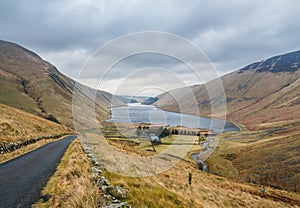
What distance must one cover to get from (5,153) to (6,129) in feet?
28.6

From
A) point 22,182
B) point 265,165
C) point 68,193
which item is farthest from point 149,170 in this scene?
point 265,165

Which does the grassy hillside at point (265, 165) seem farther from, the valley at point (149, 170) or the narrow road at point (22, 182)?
the narrow road at point (22, 182)

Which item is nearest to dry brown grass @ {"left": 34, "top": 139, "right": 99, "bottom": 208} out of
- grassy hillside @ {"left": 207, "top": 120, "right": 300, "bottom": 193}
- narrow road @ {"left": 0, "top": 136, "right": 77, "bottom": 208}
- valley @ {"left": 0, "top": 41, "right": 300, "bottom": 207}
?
valley @ {"left": 0, "top": 41, "right": 300, "bottom": 207}

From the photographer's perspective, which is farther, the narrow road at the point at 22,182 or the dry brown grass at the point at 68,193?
the narrow road at the point at 22,182

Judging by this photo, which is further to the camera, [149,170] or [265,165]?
[265,165]

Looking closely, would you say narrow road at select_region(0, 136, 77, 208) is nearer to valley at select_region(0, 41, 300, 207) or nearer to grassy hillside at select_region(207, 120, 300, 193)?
valley at select_region(0, 41, 300, 207)

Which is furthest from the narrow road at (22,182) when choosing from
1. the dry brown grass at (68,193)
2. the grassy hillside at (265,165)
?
the grassy hillside at (265,165)

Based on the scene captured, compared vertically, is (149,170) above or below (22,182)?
below

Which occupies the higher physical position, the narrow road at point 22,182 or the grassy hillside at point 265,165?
the narrow road at point 22,182

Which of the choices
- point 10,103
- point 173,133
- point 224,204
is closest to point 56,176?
point 224,204

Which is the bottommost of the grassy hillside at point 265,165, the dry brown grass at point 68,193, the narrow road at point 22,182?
the grassy hillside at point 265,165

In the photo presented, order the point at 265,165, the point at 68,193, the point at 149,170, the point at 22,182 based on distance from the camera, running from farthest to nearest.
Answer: the point at 265,165 → the point at 149,170 → the point at 22,182 → the point at 68,193

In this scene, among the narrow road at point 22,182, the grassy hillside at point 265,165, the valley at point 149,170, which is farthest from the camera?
the grassy hillside at point 265,165

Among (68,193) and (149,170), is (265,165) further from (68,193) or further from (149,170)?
(68,193)
